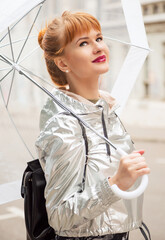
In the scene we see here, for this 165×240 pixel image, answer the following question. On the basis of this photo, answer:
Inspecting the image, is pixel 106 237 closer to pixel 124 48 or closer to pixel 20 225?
pixel 124 48

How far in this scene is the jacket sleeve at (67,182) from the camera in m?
1.42

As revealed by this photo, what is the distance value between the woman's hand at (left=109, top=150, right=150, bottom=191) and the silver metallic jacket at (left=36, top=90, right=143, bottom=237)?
49 mm

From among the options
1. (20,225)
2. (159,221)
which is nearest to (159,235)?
(159,221)

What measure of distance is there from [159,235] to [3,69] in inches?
96.5

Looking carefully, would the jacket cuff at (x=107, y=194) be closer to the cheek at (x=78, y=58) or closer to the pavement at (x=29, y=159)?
the cheek at (x=78, y=58)

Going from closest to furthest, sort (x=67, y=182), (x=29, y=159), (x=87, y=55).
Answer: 1. (x=67, y=182)
2. (x=87, y=55)
3. (x=29, y=159)

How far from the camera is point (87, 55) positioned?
1.62 metres

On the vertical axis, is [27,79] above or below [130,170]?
above

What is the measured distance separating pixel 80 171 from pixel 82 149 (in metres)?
0.08

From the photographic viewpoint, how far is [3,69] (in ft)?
6.49

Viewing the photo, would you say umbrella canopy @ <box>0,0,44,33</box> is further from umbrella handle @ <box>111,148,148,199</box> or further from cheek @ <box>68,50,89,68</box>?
umbrella handle @ <box>111,148,148,199</box>

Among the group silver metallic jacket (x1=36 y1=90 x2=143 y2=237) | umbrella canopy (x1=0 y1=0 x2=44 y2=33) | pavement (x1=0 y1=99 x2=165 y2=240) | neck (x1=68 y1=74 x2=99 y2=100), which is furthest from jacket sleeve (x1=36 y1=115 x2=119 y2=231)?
pavement (x1=0 y1=99 x2=165 y2=240)

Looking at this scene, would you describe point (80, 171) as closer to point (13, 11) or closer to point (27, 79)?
point (13, 11)

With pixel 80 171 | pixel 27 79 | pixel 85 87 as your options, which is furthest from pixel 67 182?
pixel 27 79
